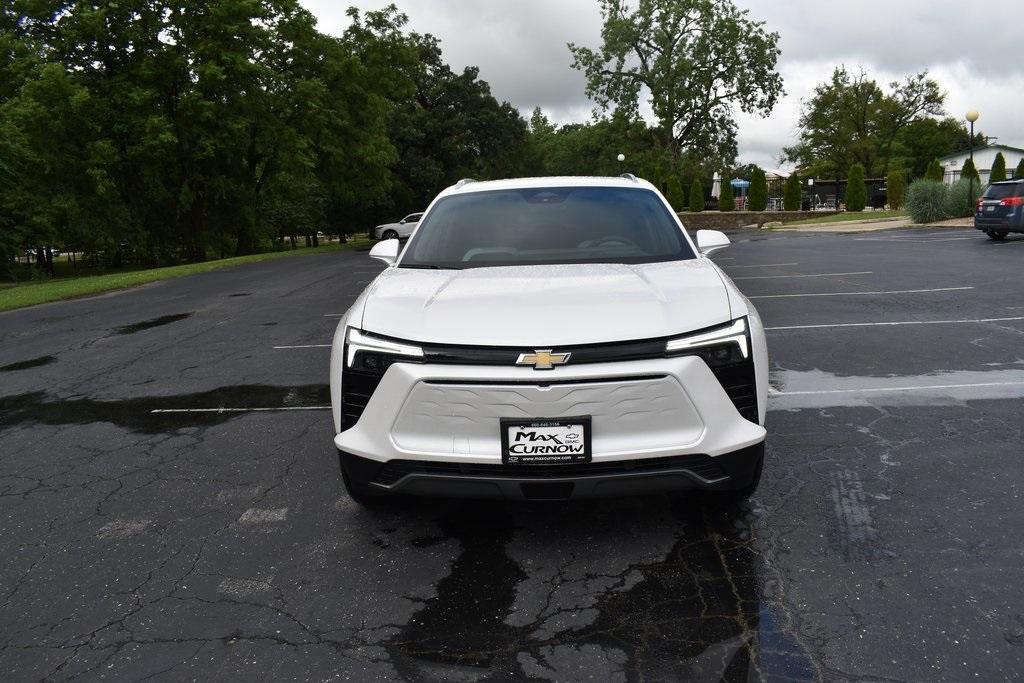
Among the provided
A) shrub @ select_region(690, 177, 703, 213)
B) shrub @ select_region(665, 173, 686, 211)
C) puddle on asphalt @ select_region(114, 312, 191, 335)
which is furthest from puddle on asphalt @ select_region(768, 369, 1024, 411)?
shrub @ select_region(690, 177, 703, 213)

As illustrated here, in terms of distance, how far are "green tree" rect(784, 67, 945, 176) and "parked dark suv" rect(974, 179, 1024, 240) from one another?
5946 centimetres

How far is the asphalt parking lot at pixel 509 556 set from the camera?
2.57 meters

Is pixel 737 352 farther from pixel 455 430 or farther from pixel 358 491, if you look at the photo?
pixel 358 491

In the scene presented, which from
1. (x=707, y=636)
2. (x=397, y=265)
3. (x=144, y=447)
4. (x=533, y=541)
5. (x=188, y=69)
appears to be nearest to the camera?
(x=707, y=636)

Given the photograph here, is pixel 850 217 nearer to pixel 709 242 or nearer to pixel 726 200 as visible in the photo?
pixel 726 200

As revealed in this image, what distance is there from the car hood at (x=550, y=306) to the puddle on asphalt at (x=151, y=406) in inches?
109

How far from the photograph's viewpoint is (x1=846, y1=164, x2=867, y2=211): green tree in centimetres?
4131

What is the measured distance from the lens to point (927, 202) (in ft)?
96.3

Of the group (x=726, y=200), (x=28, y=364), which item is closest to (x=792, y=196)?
(x=726, y=200)

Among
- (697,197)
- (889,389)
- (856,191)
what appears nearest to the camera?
(889,389)

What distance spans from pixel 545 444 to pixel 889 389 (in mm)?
4086

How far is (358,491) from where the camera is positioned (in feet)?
11.4

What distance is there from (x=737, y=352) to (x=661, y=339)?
1.21ft

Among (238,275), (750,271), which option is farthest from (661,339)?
(238,275)
